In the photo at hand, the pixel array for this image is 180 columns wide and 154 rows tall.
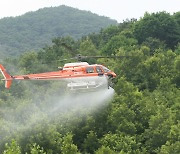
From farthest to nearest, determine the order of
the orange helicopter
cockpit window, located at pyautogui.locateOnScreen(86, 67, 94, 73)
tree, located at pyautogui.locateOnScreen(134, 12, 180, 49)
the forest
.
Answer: tree, located at pyautogui.locateOnScreen(134, 12, 180, 49) < the forest < cockpit window, located at pyautogui.locateOnScreen(86, 67, 94, 73) < the orange helicopter

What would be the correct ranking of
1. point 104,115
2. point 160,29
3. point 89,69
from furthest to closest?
point 160,29 → point 104,115 → point 89,69

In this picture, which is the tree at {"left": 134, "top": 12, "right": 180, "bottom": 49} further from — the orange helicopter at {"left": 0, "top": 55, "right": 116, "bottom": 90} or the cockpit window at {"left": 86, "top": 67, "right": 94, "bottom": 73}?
the cockpit window at {"left": 86, "top": 67, "right": 94, "bottom": 73}

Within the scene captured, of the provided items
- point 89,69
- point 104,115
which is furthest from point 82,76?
point 104,115

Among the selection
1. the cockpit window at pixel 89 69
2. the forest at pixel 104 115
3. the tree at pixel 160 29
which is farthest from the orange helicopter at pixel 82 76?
the tree at pixel 160 29

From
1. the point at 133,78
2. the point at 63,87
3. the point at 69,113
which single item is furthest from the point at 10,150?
the point at 133,78

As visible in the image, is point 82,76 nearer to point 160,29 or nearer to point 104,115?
point 104,115

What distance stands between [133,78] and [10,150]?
5483 centimetres

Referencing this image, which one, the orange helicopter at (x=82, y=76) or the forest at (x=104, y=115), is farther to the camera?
the forest at (x=104, y=115)

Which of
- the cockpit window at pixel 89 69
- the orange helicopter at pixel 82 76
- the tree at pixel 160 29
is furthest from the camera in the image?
the tree at pixel 160 29

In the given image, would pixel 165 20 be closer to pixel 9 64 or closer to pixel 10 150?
pixel 9 64

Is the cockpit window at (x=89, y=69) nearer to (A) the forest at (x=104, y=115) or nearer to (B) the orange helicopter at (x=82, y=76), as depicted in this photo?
(B) the orange helicopter at (x=82, y=76)

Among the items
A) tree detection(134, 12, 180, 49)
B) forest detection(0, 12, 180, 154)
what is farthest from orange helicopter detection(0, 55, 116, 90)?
tree detection(134, 12, 180, 49)

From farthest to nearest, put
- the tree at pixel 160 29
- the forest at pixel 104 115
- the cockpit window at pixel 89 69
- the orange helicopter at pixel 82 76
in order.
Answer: the tree at pixel 160 29 < the forest at pixel 104 115 < the cockpit window at pixel 89 69 < the orange helicopter at pixel 82 76

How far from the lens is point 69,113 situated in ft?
266
